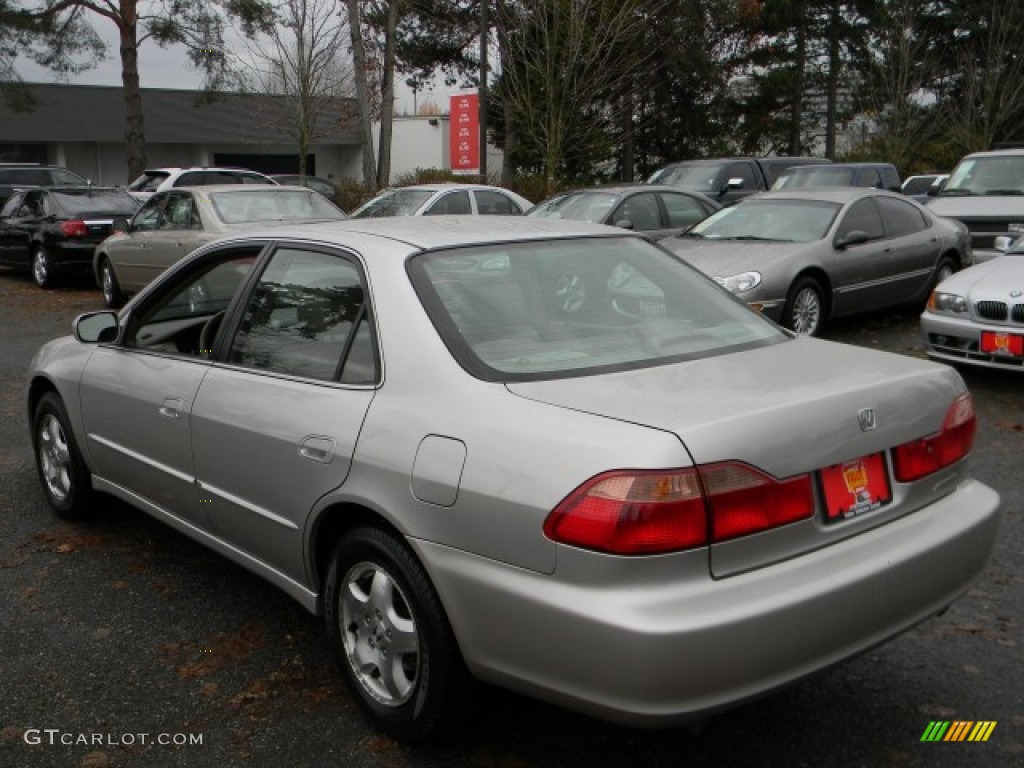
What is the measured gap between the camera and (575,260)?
3.70 meters

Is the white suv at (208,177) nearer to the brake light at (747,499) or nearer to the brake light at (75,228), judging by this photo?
the brake light at (75,228)

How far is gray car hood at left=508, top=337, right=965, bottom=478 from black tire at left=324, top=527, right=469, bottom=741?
64 cm

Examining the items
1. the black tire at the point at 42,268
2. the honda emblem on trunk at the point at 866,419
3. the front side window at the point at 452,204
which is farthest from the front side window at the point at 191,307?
the black tire at the point at 42,268

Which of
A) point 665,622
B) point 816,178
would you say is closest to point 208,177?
point 816,178

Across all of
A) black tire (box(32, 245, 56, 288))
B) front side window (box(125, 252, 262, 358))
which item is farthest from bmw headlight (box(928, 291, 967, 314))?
black tire (box(32, 245, 56, 288))

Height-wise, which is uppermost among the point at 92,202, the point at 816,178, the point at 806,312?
the point at 816,178

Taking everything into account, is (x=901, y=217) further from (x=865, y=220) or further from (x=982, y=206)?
(x=982, y=206)

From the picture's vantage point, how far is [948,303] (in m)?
8.01

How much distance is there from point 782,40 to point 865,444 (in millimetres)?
42932

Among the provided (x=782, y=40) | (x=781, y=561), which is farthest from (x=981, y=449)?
(x=782, y=40)

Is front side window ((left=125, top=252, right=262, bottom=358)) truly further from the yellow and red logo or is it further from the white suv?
the white suv

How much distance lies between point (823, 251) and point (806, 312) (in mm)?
621

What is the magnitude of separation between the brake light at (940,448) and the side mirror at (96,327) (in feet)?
11.1

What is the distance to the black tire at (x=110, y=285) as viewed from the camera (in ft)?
45.1
